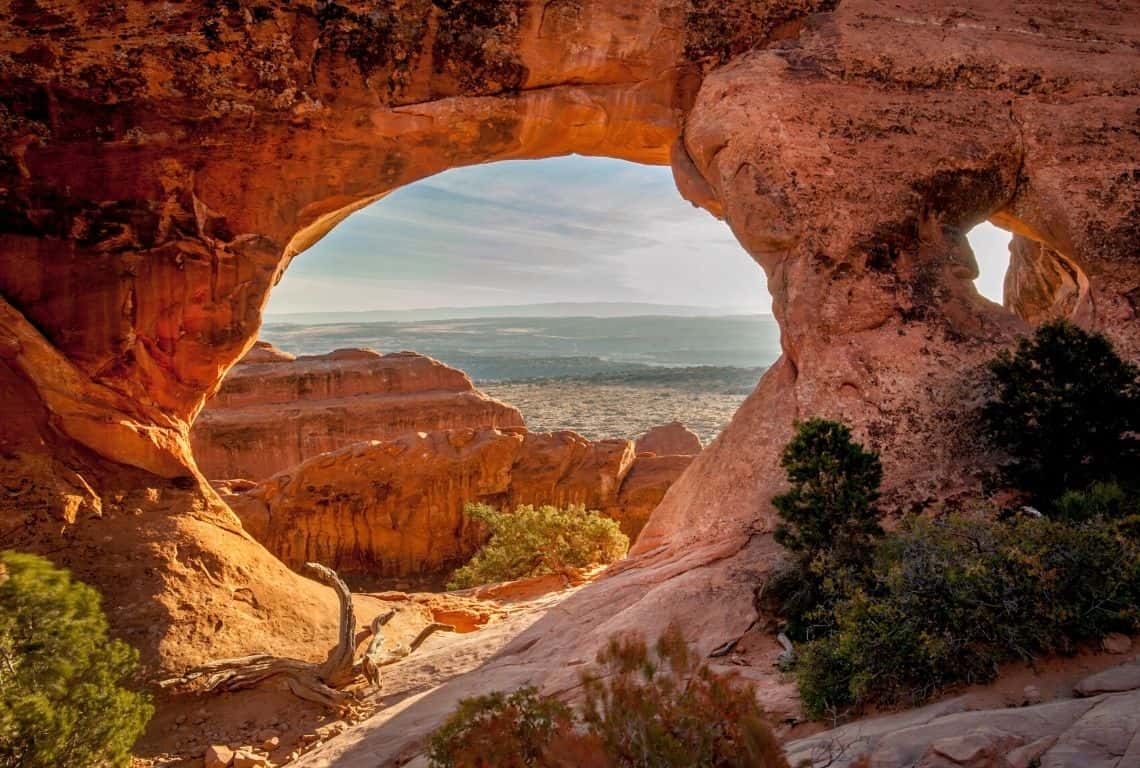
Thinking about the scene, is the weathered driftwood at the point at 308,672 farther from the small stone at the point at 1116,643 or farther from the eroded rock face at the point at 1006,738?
the small stone at the point at 1116,643

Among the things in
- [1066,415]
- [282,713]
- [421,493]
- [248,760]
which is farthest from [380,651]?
[421,493]

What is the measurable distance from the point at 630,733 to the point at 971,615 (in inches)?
93.6

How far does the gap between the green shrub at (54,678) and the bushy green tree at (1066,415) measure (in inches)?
327

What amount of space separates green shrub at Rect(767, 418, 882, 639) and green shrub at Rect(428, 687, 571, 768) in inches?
107

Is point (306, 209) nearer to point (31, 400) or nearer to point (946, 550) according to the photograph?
point (31, 400)

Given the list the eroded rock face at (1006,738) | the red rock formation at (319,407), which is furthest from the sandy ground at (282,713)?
the red rock formation at (319,407)

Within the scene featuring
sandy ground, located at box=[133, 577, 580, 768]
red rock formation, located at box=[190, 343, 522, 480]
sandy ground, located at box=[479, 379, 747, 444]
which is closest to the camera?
sandy ground, located at box=[133, 577, 580, 768]

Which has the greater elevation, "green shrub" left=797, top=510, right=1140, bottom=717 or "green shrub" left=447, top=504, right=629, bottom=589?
"green shrub" left=797, top=510, right=1140, bottom=717

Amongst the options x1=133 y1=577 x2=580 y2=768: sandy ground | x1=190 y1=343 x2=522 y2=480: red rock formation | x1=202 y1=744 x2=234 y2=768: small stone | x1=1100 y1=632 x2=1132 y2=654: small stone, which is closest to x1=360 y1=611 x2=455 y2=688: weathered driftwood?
x1=133 y1=577 x2=580 y2=768: sandy ground

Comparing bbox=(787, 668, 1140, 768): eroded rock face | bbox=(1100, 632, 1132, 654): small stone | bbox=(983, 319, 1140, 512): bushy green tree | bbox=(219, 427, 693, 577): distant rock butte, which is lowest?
bbox=(219, 427, 693, 577): distant rock butte

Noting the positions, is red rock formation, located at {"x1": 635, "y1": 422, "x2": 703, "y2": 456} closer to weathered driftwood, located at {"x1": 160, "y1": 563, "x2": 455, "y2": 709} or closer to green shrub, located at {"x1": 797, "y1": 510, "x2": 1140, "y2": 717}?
weathered driftwood, located at {"x1": 160, "y1": 563, "x2": 455, "y2": 709}

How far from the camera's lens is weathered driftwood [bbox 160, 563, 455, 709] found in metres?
8.45

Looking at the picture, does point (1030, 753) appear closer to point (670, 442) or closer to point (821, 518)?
point (821, 518)

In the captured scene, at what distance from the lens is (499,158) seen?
40.9ft
